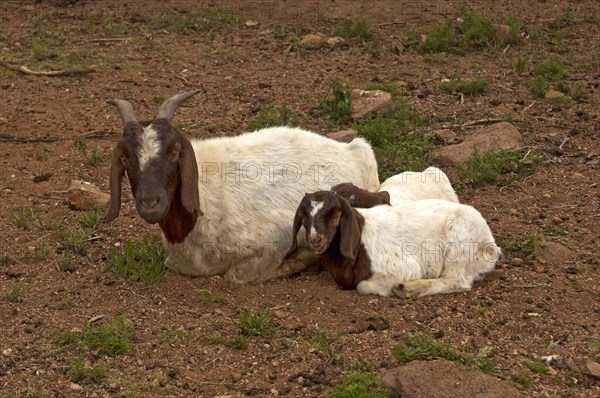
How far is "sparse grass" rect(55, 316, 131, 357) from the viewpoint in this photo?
750 centimetres

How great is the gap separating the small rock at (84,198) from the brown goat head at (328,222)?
7.71 feet

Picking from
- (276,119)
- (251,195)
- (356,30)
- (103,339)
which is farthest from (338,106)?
(103,339)

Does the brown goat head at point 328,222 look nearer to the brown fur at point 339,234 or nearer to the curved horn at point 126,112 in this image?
the brown fur at point 339,234

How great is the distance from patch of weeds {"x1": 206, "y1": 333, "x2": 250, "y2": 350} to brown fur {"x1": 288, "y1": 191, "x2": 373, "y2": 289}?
1133 mm

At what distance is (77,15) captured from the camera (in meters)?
15.5

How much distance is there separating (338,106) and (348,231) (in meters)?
3.74

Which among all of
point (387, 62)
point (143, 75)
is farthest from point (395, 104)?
point (143, 75)

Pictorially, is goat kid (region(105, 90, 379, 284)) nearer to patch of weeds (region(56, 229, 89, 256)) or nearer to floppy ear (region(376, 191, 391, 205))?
floppy ear (region(376, 191, 391, 205))

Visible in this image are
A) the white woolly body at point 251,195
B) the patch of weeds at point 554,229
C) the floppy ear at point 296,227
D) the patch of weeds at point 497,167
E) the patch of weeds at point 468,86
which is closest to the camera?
the floppy ear at point 296,227

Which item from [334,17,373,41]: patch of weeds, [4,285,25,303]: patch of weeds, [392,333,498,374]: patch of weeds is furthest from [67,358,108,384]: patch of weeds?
[334,17,373,41]: patch of weeds

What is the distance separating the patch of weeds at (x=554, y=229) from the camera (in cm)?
946

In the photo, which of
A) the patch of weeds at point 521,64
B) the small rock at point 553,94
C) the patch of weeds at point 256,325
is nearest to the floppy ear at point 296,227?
the patch of weeds at point 256,325

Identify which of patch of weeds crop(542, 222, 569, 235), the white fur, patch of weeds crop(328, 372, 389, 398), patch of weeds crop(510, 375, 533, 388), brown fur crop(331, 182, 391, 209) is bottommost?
patch of weeds crop(542, 222, 569, 235)

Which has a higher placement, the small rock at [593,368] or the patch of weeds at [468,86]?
the patch of weeds at [468,86]
